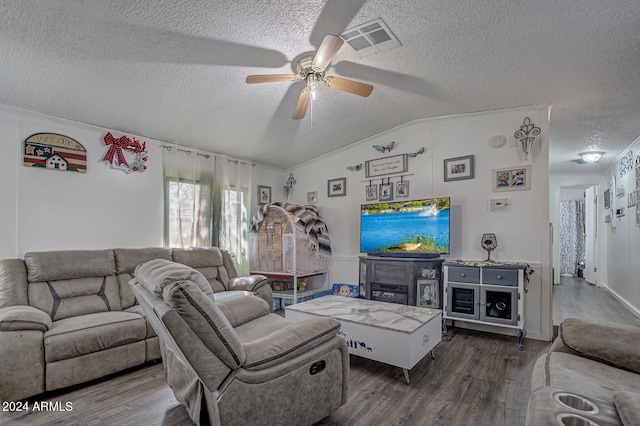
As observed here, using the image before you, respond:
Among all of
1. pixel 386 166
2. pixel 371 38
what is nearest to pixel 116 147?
pixel 371 38

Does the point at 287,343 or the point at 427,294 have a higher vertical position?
the point at 287,343

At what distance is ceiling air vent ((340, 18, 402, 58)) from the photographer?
7.23ft

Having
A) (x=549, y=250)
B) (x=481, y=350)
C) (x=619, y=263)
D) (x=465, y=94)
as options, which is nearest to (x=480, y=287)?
(x=481, y=350)

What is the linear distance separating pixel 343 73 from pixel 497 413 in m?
2.86

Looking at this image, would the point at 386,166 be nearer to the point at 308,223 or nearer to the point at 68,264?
the point at 308,223

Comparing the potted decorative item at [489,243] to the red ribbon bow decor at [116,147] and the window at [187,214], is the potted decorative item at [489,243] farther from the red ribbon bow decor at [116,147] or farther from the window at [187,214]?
the red ribbon bow decor at [116,147]

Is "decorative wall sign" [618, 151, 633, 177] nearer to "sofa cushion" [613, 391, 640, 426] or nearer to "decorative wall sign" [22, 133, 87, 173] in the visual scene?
"sofa cushion" [613, 391, 640, 426]

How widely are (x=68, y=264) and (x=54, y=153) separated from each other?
1.14m

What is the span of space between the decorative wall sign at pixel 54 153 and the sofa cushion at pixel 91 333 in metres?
1.55

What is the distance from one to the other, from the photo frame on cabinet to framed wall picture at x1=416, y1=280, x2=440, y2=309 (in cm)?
278

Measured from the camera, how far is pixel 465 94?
3.22m

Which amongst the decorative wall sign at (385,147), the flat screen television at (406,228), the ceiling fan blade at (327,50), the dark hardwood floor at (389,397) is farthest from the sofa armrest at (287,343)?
the decorative wall sign at (385,147)

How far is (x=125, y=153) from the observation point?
3588 mm

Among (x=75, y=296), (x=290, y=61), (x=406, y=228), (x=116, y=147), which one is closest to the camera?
(x=290, y=61)
